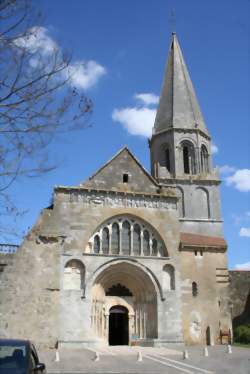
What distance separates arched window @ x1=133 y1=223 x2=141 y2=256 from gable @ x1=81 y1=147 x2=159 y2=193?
7.92 ft

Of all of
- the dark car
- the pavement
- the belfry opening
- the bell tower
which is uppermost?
the bell tower

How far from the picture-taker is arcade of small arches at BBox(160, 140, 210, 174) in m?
37.6

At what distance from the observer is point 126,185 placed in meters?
27.2

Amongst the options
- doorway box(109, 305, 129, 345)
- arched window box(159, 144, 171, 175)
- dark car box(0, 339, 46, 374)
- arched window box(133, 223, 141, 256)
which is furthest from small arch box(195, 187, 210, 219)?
dark car box(0, 339, 46, 374)

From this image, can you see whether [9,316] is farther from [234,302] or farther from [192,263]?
[234,302]

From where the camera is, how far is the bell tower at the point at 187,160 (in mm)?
36562

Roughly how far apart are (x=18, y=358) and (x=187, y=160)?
31525mm

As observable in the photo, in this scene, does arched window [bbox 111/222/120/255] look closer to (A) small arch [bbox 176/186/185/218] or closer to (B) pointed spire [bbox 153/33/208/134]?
(A) small arch [bbox 176/186/185/218]

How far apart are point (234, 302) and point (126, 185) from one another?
12586mm

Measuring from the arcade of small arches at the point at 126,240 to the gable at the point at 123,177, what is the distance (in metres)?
2.15

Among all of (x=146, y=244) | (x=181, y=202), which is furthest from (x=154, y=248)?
(x=181, y=202)

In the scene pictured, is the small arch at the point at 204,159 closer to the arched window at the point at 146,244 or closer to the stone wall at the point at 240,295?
the stone wall at the point at 240,295

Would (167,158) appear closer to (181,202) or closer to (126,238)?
(181,202)

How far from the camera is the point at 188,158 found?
37938 mm
